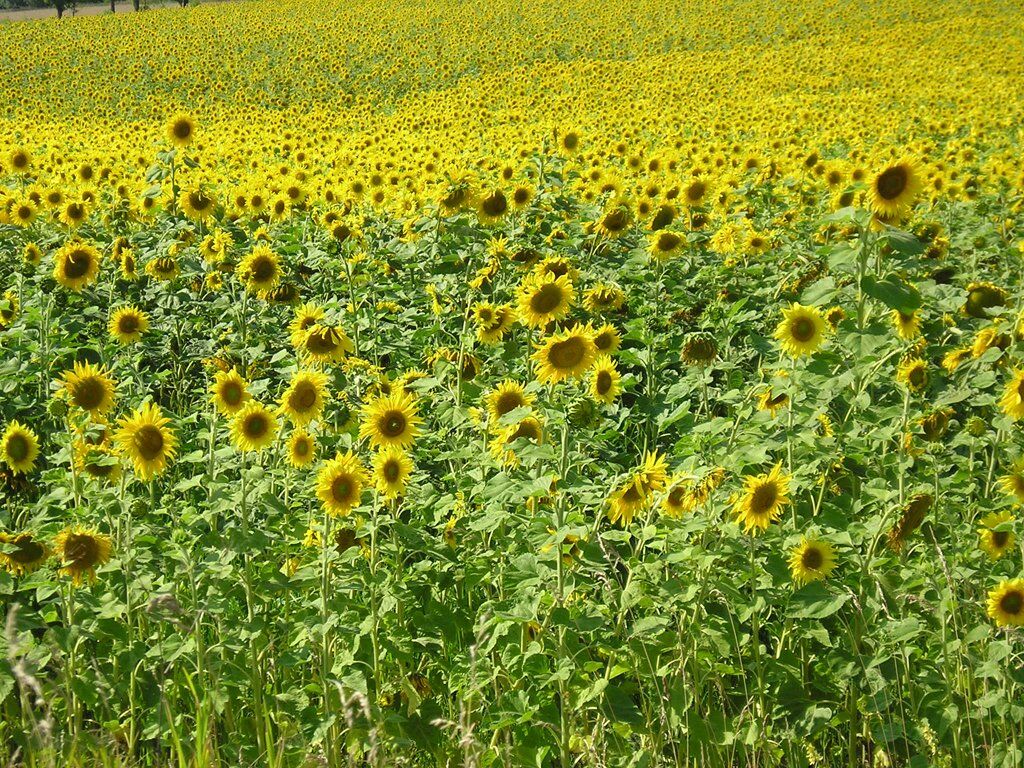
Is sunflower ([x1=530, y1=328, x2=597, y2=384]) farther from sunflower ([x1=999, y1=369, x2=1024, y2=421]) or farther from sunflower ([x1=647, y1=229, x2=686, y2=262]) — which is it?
sunflower ([x1=647, y1=229, x2=686, y2=262])

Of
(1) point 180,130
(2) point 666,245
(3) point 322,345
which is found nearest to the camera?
(3) point 322,345

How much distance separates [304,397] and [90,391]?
0.71 metres

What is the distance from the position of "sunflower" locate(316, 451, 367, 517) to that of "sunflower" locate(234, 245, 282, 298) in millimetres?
1842

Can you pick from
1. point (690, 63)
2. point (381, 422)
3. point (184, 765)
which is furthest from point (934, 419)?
point (690, 63)

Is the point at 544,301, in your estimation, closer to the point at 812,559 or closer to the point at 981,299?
the point at 812,559

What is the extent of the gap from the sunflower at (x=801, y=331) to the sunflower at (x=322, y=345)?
1536 millimetres

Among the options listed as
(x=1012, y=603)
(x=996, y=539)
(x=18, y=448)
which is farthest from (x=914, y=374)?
(x=18, y=448)

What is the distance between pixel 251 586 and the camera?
115 inches

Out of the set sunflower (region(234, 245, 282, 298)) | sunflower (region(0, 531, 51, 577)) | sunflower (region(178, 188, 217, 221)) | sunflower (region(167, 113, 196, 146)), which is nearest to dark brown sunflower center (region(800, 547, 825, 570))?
sunflower (region(0, 531, 51, 577))

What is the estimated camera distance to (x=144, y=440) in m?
2.95

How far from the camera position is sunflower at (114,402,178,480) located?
2.92m

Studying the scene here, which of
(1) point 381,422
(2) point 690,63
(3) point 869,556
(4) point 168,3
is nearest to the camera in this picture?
(3) point 869,556

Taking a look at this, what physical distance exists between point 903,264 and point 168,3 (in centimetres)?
7461

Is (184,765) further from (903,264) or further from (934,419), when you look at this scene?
(934,419)
